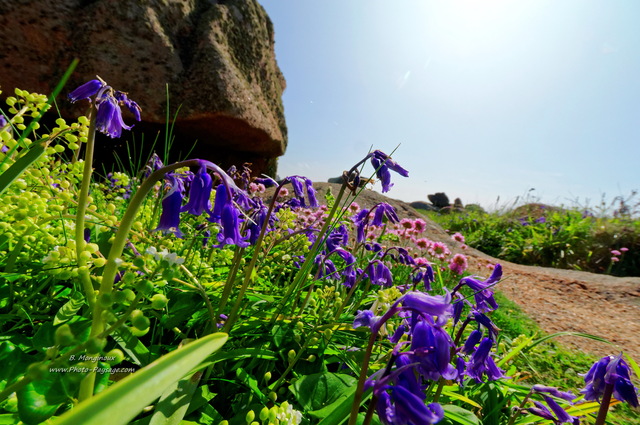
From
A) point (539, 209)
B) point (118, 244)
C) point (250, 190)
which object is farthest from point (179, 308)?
point (539, 209)

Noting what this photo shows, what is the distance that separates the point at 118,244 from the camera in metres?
0.81

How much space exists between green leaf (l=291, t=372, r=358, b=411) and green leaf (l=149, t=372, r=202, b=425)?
1.43 feet

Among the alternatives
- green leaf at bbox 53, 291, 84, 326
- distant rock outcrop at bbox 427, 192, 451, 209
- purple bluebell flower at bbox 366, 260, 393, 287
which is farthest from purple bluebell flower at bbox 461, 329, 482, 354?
distant rock outcrop at bbox 427, 192, 451, 209

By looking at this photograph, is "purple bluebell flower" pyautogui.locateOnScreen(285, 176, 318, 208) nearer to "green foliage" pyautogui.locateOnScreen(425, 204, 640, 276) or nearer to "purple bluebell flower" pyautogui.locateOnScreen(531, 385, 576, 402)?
"purple bluebell flower" pyautogui.locateOnScreen(531, 385, 576, 402)

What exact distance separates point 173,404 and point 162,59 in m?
6.34

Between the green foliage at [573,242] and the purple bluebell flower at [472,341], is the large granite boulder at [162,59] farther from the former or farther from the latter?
the green foliage at [573,242]

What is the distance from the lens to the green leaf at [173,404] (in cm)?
96

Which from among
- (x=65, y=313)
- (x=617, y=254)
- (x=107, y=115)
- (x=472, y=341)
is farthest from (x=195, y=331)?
(x=617, y=254)

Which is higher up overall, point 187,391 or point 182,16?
point 182,16

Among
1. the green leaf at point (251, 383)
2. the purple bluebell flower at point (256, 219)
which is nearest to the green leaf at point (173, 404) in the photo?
the green leaf at point (251, 383)

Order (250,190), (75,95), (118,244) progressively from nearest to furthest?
(118,244) → (75,95) → (250,190)

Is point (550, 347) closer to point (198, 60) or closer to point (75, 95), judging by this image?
point (75, 95)

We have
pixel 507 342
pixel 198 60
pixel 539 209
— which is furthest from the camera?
pixel 539 209

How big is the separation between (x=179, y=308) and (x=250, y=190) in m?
2.10
